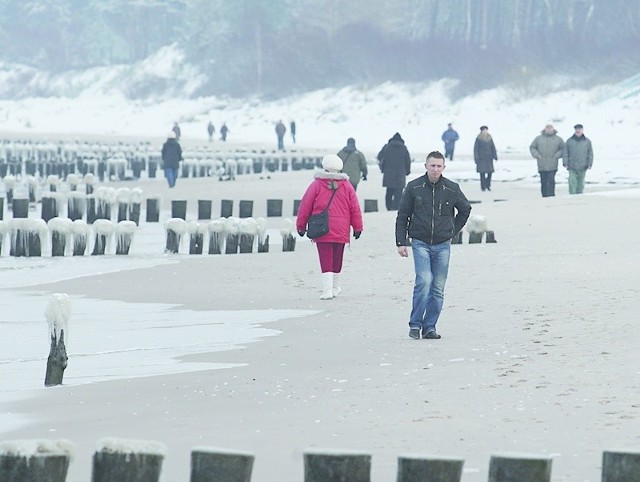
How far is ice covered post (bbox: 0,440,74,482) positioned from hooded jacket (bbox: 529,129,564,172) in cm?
2279

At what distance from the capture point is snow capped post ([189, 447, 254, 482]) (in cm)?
625

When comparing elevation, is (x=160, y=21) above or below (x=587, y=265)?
above

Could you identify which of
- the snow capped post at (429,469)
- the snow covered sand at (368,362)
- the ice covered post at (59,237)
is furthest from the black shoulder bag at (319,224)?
the snow capped post at (429,469)

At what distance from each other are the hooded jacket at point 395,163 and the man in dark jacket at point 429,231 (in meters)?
13.6

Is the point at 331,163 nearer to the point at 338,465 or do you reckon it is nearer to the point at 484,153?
the point at 338,465

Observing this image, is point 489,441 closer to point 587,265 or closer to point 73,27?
point 587,265

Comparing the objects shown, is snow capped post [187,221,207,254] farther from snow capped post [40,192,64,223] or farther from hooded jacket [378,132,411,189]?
→ snow capped post [40,192,64,223]

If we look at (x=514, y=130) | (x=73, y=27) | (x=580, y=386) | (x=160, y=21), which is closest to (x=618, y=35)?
(x=514, y=130)

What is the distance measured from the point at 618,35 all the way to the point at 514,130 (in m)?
15.2

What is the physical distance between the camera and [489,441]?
8.46 m

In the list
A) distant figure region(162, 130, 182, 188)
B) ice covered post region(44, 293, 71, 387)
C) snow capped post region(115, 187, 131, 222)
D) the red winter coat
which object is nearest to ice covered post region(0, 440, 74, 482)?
ice covered post region(44, 293, 71, 387)

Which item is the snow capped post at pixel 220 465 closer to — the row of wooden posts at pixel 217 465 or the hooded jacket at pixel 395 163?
the row of wooden posts at pixel 217 465

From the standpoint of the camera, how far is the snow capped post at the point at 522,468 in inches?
245

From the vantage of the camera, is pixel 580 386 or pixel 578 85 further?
pixel 578 85
